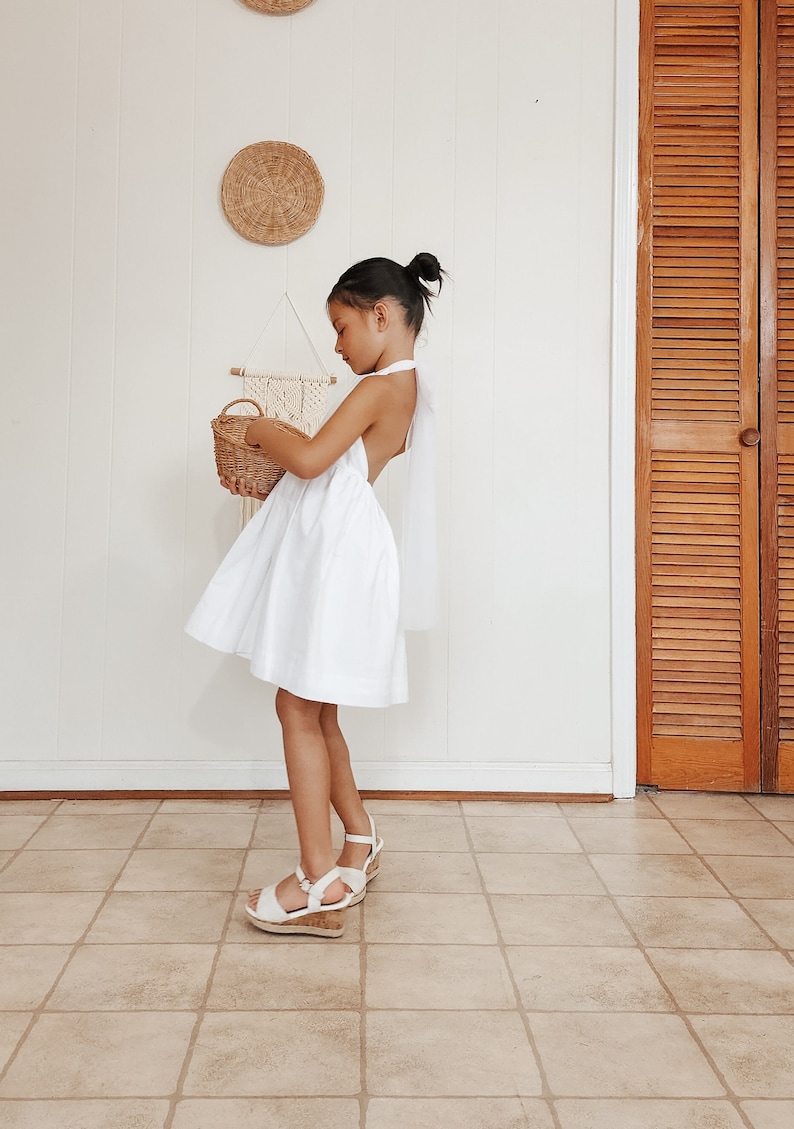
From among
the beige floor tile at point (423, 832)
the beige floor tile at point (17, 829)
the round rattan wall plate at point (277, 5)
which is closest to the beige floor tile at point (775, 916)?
the beige floor tile at point (423, 832)

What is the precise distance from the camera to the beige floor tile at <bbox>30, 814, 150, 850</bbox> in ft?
6.88

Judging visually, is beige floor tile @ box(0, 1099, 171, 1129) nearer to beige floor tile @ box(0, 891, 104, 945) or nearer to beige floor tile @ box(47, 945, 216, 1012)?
beige floor tile @ box(47, 945, 216, 1012)

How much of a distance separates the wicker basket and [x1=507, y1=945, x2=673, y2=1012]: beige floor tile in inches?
37.2

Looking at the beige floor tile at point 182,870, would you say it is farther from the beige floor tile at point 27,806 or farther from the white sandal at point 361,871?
the beige floor tile at point 27,806

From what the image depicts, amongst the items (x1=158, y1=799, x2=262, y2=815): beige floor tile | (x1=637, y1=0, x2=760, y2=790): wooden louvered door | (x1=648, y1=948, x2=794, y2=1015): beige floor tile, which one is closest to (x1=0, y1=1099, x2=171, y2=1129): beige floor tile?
(x1=648, y1=948, x2=794, y2=1015): beige floor tile

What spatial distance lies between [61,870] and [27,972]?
1.54 ft

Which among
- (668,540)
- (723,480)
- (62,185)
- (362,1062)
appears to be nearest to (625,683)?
(668,540)

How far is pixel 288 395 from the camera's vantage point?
239 cm

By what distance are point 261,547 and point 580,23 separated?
175cm

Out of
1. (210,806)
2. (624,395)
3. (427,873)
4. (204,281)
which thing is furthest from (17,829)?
(624,395)

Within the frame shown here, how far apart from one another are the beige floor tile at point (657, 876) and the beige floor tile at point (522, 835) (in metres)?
0.11

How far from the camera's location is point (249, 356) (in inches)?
96.7


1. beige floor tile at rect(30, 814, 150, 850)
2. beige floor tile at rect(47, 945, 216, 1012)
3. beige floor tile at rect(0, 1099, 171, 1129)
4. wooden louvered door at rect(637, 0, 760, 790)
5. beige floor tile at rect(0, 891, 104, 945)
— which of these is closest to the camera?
beige floor tile at rect(0, 1099, 171, 1129)

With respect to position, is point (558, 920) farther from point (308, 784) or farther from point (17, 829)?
point (17, 829)
